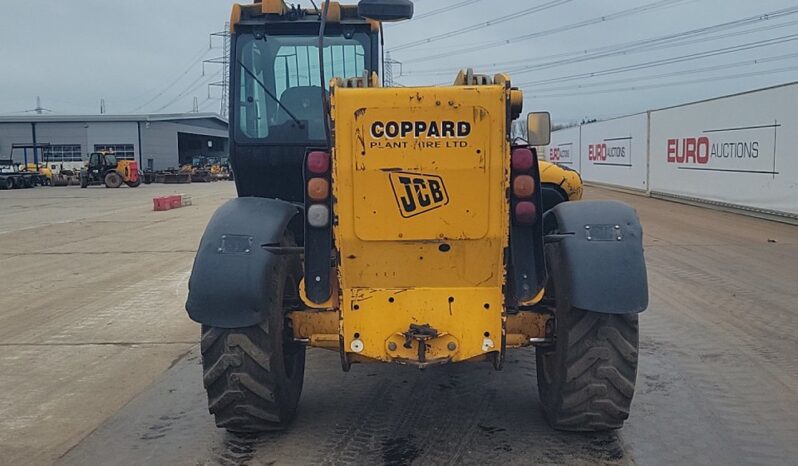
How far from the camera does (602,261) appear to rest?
4125 millimetres

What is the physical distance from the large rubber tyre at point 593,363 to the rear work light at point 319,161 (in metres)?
1.44

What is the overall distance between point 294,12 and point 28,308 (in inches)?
216

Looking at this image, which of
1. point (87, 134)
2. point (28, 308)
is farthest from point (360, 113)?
point (87, 134)

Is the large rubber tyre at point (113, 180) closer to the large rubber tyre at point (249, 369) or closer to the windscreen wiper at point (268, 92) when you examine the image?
the windscreen wiper at point (268, 92)

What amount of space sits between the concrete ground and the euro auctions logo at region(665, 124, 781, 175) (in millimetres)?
8469

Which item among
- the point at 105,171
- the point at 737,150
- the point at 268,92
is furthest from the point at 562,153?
the point at 268,92

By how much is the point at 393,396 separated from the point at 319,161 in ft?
6.63

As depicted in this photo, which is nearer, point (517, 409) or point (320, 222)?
point (320, 222)

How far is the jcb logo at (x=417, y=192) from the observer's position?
3922mm

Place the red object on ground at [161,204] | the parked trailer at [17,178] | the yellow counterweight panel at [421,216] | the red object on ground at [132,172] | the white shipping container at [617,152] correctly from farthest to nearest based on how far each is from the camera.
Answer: the red object on ground at [132,172]
the parked trailer at [17,178]
the white shipping container at [617,152]
the red object on ground at [161,204]
the yellow counterweight panel at [421,216]

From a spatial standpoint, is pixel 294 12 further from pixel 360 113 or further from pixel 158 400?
pixel 158 400

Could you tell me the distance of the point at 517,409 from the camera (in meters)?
5.04

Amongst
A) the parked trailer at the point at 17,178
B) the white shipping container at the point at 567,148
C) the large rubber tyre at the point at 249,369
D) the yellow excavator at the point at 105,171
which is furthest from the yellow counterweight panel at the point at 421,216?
the parked trailer at the point at 17,178

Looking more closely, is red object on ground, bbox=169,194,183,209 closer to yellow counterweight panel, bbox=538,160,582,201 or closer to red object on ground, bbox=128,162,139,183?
red object on ground, bbox=128,162,139,183
